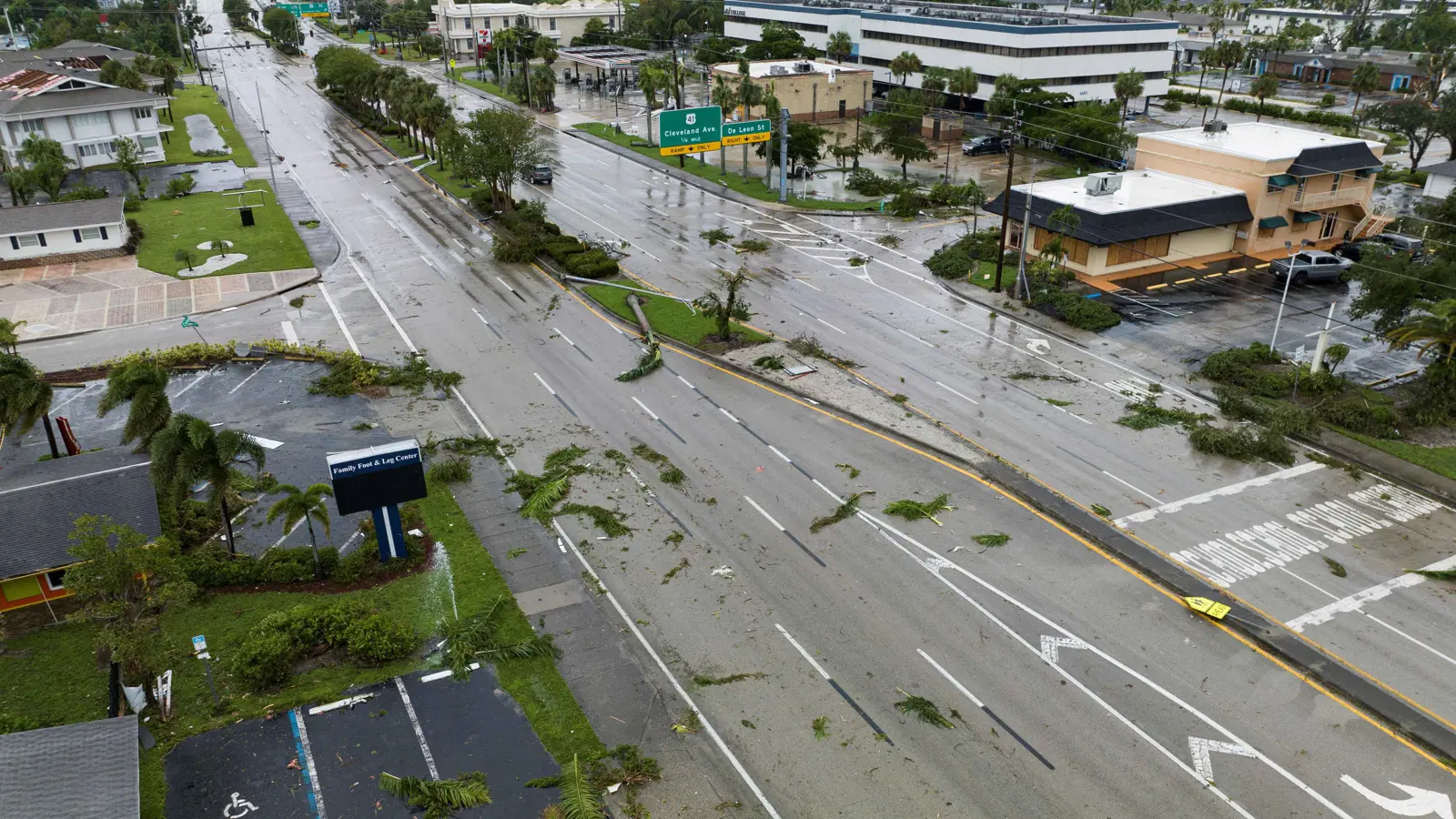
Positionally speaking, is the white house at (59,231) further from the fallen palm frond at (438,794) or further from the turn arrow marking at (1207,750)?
the turn arrow marking at (1207,750)

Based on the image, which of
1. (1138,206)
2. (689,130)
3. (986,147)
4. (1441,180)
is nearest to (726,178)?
(689,130)

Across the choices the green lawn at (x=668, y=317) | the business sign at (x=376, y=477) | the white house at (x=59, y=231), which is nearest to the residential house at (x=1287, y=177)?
the green lawn at (x=668, y=317)

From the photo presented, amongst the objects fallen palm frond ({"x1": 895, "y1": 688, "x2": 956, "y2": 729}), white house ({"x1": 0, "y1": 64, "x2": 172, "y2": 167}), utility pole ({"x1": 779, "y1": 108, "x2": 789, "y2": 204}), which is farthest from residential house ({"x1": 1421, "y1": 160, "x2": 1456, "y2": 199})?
white house ({"x1": 0, "y1": 64, "x2": 172, "y2": 167})

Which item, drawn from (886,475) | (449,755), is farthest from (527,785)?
(886,475)

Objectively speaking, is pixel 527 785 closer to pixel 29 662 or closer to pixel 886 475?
pixel 29 662

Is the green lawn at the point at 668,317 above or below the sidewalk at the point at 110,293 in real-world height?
above

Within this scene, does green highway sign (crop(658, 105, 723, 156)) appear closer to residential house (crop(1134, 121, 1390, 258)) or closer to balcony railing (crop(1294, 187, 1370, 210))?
residential house (crop(1134, 121, 1390, 258))

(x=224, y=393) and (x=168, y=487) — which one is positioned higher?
(x=168, y=487)
